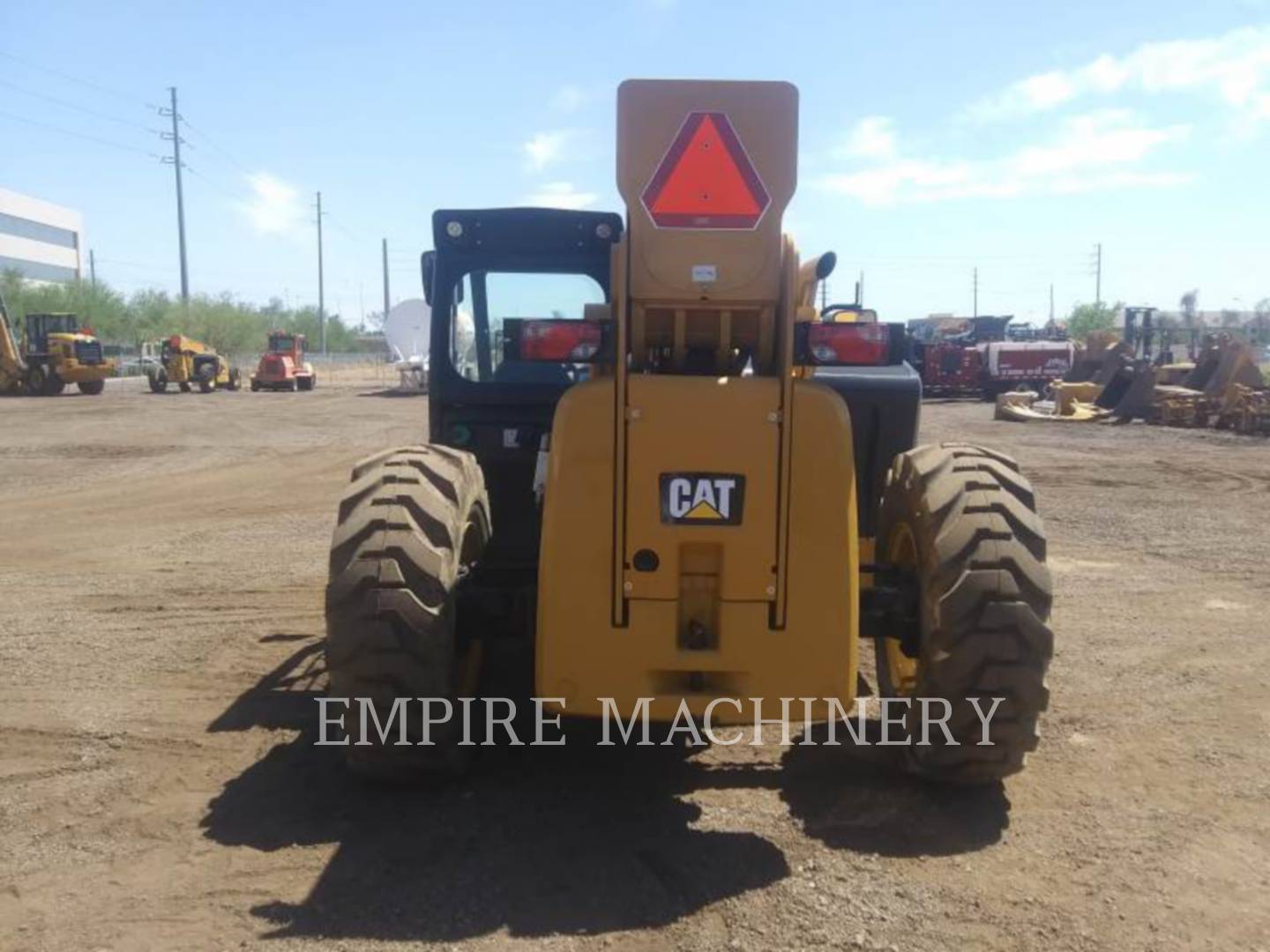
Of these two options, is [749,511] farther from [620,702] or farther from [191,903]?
[191,903]

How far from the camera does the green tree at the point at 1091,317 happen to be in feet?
276

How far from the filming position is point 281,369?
43.7m

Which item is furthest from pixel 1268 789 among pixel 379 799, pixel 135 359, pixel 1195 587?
pixel 135 359

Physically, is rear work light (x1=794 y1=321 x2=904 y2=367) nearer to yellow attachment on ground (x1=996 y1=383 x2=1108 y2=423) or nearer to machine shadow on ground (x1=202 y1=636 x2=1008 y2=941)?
machine shadow on ground (x1=202 y1=636 x2=1008 y2=941)

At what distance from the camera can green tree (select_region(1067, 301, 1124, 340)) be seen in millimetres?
84125

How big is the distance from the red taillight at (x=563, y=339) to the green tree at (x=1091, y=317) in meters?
84.5

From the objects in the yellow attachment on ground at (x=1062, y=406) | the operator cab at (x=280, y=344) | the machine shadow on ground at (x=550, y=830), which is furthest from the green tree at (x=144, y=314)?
the machine shadow on ground at (x=550, y=830)

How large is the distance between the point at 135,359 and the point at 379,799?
57.6 meters

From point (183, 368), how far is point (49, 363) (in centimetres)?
472

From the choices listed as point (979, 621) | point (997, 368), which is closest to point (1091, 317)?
point (997, 368)

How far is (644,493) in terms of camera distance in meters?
3.83

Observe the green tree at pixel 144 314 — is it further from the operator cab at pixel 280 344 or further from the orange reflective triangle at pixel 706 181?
the orange reflective triangle at pixel 706 181

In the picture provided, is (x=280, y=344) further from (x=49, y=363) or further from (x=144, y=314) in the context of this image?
(x=144, y=314)

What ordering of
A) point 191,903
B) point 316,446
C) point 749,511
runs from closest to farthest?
1. point 191,903
2. point 749,511
3. point 316,446
